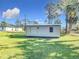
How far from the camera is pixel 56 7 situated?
4288 cm

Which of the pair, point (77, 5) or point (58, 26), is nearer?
Result: point (77, 5)

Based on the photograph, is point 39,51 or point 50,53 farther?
point 39,51

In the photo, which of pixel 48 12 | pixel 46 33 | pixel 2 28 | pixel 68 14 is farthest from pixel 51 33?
pixel 2 28

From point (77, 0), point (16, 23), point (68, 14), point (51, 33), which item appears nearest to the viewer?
point (77, 0)

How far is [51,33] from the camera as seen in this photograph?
33.9 meters

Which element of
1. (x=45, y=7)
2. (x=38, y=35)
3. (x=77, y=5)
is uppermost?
(x=45, y=7)

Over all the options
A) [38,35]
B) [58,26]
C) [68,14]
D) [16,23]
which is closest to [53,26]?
[58,26]

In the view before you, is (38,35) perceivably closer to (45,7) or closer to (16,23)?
(45,7)

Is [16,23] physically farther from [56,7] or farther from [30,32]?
[30,32]

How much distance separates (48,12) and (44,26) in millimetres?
20761

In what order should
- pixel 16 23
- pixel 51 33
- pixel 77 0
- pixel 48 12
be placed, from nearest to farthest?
pixel 77 0
pixel 51 33
pixel 48 12
pixel 16 23

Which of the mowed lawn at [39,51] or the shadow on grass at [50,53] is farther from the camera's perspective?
the mowed lawn at [39,51]

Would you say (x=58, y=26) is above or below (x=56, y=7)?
below

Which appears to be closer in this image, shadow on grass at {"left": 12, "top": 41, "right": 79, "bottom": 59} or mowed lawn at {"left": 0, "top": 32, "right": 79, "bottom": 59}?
shadow on grass at {"left": 12, "top": 41, "right": 79, "bottom": 59}
